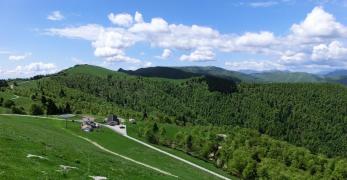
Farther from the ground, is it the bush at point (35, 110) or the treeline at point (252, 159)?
the bush at point (35, 110)

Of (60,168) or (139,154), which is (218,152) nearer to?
(139,154)

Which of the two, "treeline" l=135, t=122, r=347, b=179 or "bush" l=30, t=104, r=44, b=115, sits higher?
"bush" l=30, t=104, r=44, b=115

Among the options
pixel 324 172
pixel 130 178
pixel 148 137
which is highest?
pixel 130 178

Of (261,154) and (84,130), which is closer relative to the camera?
(84,130)

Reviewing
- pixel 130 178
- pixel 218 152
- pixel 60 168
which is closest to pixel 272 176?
pixel 218 152

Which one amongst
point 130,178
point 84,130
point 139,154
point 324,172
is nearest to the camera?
point 130,178

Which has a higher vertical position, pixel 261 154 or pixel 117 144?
Result: pixel 117 144

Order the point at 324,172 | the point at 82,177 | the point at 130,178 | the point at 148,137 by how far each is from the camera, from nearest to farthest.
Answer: the point at 82,177 → the point at 130,178 → the point at 148,137 → the point at 324,172

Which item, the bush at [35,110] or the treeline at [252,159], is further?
the bush at [35,110]

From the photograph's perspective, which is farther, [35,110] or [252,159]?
[35,110]

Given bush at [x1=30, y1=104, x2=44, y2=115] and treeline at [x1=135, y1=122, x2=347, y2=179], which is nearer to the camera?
treeline at [x1=135, y1=122, x2=347, y2=179]

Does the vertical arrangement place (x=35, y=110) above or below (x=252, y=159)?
above
